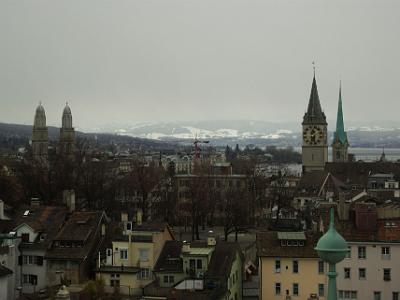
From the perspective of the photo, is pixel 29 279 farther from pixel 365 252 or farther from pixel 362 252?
pixel 365 252

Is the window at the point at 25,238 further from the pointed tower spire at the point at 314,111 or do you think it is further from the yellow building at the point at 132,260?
the pointed tower spire at the point at 314,111

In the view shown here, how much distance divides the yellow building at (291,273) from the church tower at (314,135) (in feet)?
288

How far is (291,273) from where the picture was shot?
128 ft

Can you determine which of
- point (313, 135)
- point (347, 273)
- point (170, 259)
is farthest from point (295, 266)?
point (313, 135)

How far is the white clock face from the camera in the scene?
12669cm

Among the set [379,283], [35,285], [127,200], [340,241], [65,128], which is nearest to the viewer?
[340,241]

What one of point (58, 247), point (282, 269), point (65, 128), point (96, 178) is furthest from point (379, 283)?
point (65, 128)

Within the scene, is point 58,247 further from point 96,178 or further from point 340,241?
point 96,178

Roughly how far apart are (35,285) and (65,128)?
123 metres

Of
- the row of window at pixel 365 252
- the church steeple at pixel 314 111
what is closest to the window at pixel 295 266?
the row of window at pixel 365 252

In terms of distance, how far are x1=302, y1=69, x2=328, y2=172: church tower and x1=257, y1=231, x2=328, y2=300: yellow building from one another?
288 feet

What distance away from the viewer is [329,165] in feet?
357

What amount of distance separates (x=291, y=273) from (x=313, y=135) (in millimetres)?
89258

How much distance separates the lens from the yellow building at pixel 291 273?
38719mm
